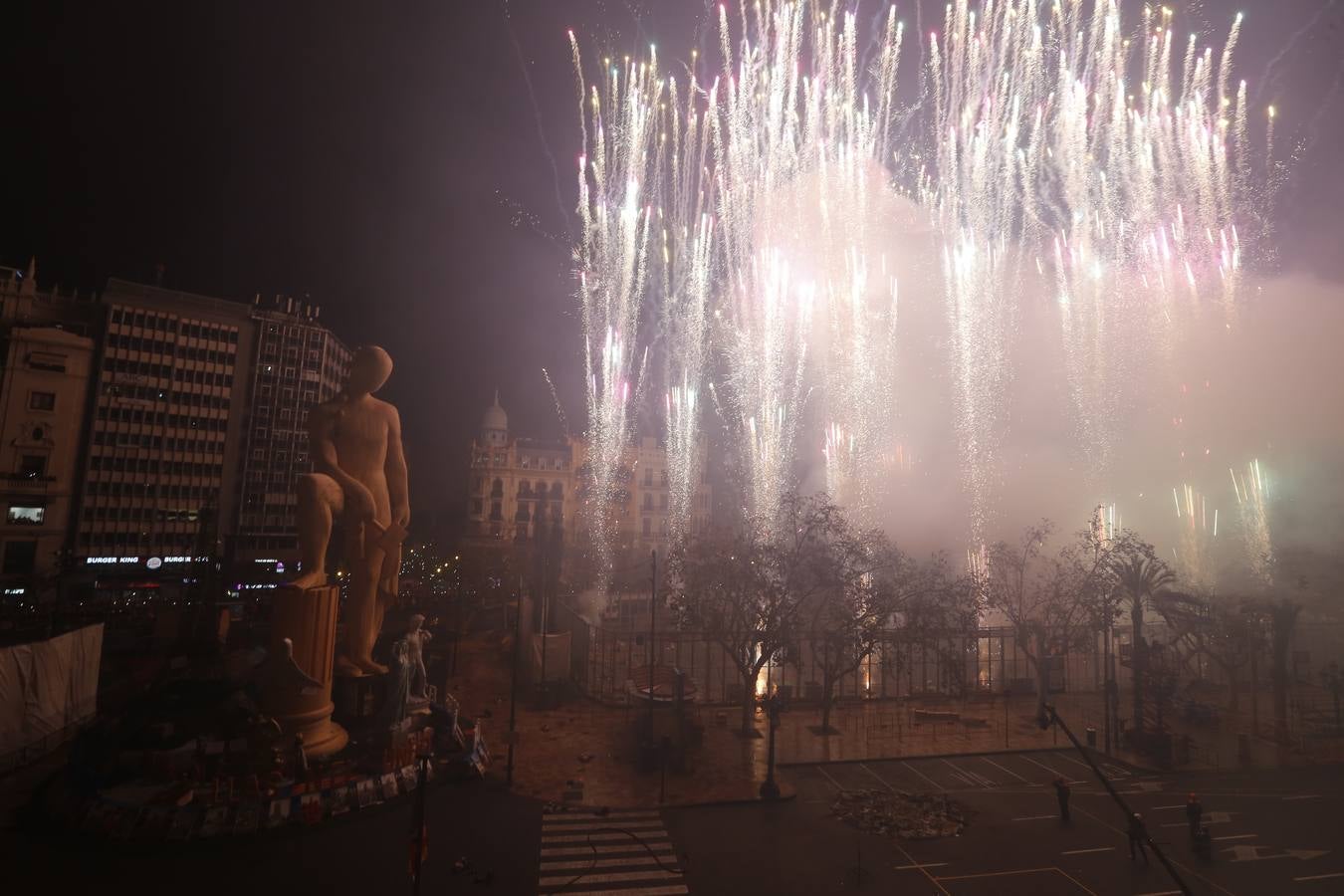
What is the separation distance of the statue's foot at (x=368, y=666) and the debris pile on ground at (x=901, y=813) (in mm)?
14259

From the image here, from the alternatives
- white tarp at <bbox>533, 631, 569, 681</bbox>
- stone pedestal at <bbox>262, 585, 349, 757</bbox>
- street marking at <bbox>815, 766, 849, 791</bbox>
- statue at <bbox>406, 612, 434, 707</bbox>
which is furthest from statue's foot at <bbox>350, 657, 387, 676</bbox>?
street marking at <bbox>815, 766, 849, 791</bbox>

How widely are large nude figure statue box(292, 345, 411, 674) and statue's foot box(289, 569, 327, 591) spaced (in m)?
0.25

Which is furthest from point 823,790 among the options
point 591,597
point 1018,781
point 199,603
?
point 591,597

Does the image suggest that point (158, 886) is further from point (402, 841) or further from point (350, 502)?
point (350, 502)

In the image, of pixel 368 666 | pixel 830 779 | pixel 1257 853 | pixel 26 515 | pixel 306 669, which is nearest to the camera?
pixel 1257 853

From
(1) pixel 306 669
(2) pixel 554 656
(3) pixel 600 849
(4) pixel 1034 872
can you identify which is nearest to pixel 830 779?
(4) pixel 1034 872

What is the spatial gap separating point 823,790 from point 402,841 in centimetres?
1181

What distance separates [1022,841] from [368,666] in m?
19.1

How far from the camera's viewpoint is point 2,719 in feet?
60.8

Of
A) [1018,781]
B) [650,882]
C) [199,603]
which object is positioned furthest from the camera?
[199,603]

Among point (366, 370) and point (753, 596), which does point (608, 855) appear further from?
point (366, 370)

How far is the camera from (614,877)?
14.4 meters

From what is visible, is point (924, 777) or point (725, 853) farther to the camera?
point (924, 777)

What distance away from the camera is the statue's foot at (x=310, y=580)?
1808cm
